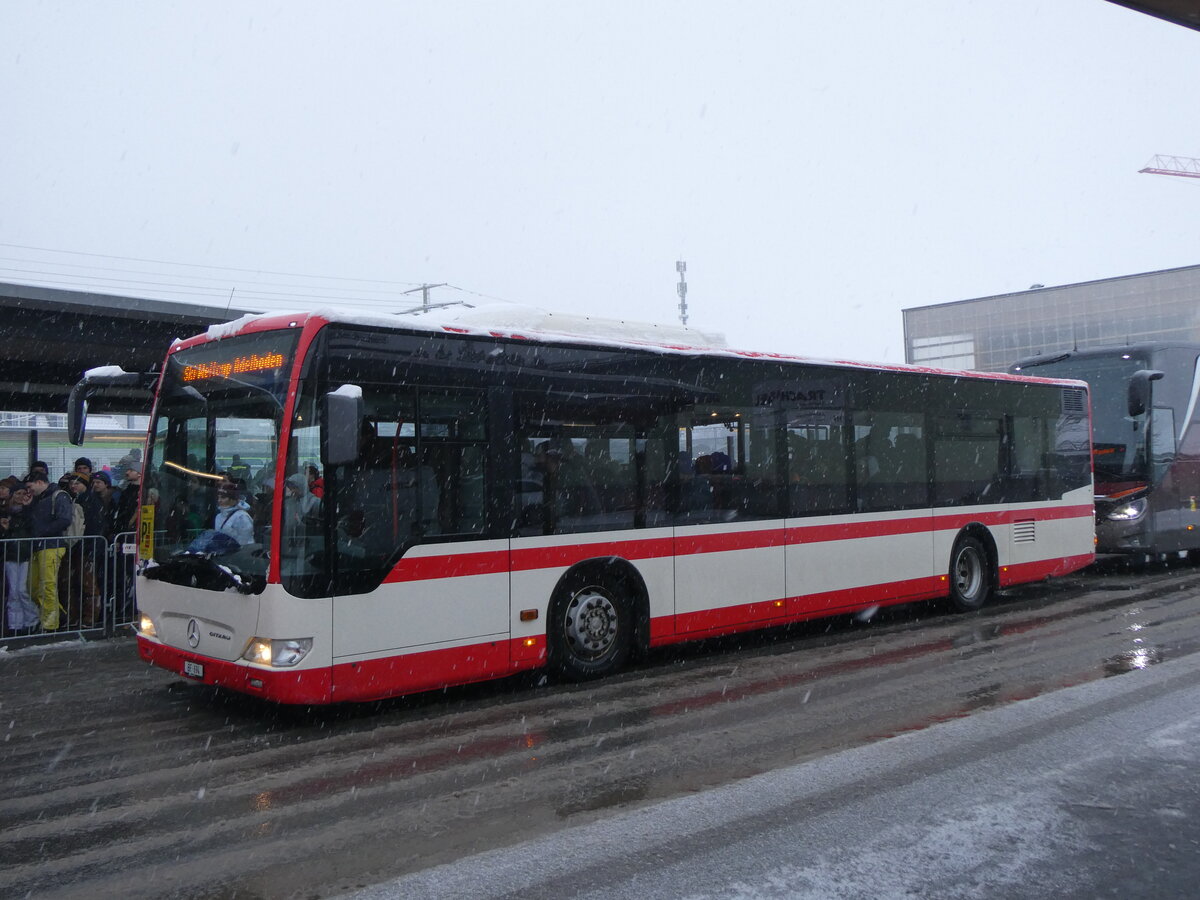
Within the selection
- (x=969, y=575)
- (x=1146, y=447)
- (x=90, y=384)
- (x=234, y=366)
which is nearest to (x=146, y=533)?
(x=90, y=384)

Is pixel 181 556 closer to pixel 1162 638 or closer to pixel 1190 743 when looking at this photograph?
pixel 1190 743

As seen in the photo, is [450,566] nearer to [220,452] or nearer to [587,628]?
[587,628]

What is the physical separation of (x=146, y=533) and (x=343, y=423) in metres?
2.52

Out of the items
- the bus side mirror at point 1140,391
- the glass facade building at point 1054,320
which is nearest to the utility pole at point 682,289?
the glass facade building at point 1054,320

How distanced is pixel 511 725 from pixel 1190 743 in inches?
173

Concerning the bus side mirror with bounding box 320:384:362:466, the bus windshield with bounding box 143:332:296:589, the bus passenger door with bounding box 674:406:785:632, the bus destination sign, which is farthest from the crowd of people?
the bus passenger door with bounding box 674:406:785:632

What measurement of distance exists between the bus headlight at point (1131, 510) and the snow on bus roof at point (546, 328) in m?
6.64

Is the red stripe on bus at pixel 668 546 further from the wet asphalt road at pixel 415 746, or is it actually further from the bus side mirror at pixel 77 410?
the bus side mirror at pixel 77 410

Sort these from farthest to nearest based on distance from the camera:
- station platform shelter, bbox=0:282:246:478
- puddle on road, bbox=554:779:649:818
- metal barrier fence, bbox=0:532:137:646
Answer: station platform shelter, bbox=0:282:246:478, metal barrier fence, bbox=0:532:137:646, puddle on road, bbox=554:779:649:818

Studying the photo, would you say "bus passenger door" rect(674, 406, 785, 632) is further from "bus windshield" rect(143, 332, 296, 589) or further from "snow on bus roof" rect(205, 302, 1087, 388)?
"bus windshield" rect(143, 332, 296, 589)

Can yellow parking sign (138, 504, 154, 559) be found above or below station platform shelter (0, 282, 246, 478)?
below

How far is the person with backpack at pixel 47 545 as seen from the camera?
36.2 ft

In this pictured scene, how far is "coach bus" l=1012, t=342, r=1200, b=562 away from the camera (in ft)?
49.0

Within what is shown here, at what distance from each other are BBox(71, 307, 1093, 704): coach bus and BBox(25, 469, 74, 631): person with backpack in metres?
3.31
